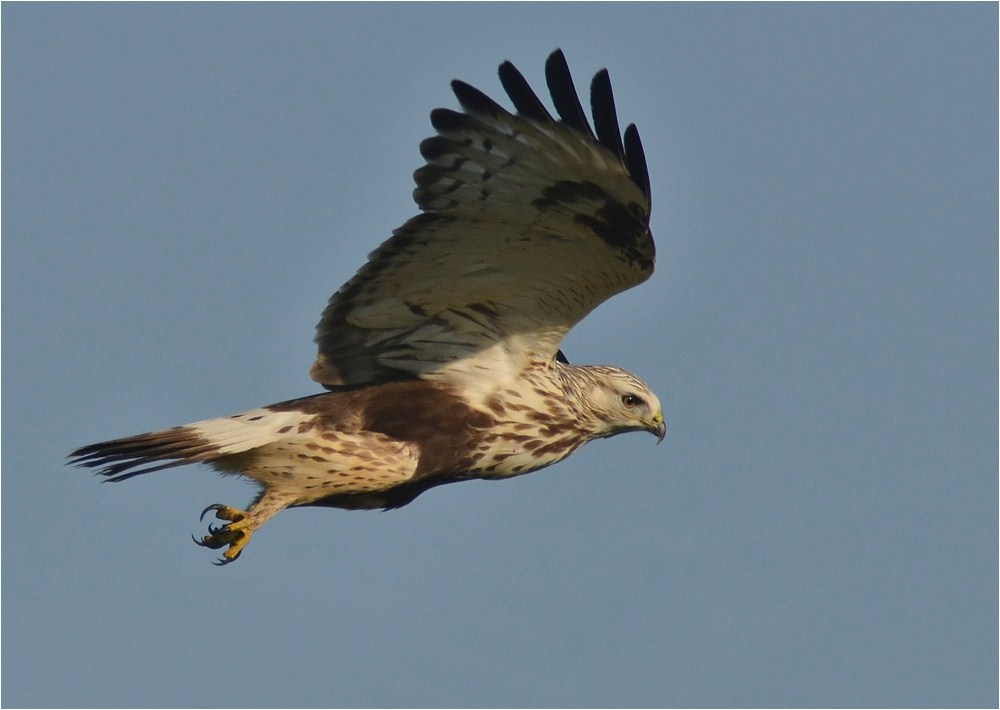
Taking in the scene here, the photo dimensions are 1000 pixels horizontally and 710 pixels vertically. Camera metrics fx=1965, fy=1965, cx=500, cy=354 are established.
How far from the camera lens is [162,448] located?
9.84m

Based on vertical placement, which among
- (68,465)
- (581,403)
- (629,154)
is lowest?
(68,465)

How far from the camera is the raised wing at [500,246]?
378 inches

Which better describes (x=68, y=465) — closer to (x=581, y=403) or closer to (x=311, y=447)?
(x=311, y=447)

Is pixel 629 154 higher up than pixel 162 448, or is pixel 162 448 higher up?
pixel 629 154

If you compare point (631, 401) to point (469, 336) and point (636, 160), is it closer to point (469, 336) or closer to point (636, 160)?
point (469, 336)

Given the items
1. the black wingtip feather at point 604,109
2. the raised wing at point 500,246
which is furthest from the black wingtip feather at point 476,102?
the black wingtip feather at point 604,109

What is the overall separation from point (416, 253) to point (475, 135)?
2.53ft

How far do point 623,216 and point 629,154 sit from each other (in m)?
0.38

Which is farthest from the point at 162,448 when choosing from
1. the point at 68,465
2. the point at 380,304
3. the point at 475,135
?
the point at 475,135

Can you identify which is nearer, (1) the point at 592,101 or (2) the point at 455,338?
(1) the point at 592,101

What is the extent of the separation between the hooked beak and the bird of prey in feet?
0.04

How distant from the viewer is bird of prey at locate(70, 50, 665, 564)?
968cm

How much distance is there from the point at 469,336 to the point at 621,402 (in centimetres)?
91

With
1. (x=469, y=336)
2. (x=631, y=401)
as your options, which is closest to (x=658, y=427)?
(x=631, y=401)
